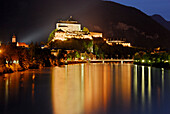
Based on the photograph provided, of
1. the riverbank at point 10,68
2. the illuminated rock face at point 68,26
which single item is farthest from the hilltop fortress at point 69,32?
the riverbank at point 10,68

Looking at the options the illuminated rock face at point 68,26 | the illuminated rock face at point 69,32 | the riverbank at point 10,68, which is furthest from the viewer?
the illuminated rock face at point 68,26

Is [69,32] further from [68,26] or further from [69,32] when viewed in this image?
[68,26]

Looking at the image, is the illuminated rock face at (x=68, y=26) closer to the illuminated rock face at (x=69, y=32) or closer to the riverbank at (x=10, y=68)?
the illuminated rock face at (x=69, y=32)

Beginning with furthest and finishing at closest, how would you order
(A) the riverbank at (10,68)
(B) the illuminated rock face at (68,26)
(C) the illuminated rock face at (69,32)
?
(B) the illuminated rock face at (68,26) < (C) the illuminated rock face at (69,32) < (A) the riverbank at (10,68)

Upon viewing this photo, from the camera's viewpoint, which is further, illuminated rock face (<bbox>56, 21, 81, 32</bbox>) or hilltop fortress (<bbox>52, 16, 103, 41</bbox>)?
illuminated rock face (<bbox>56, 21, 81, 32</bbox>)

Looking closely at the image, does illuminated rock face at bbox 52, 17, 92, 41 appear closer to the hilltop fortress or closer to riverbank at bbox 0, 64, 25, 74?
the hilltop fortress

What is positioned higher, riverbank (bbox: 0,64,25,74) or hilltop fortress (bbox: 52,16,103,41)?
hilltop fortress (bbox: 52,16,103,41)

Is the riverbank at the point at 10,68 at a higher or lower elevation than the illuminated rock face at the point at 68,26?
lower

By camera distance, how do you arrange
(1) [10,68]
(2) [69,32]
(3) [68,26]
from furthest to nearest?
1. (3) [68,26]
2. (2) [69,32]
3. (1) [10,68]

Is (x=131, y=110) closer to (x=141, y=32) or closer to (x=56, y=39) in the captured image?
(x=56, y=39)

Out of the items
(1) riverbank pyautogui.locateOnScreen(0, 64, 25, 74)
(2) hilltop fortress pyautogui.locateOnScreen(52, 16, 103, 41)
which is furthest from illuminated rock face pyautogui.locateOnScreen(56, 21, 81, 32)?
(1) riverbank pyautogui.locateOnScreen(0, 64, 25, 74)

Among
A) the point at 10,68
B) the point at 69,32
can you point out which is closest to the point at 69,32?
the point at 69,32

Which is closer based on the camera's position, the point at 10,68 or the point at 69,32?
the point at 10,68

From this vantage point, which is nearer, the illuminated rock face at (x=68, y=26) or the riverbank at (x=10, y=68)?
the riverbank at (x=10, y=68)
